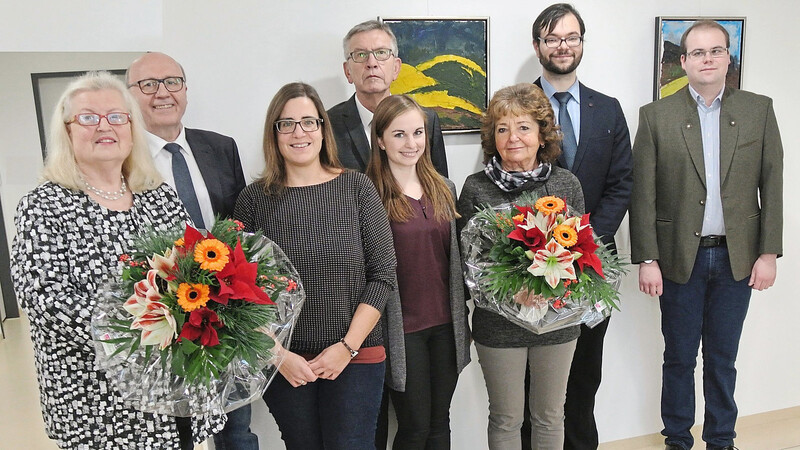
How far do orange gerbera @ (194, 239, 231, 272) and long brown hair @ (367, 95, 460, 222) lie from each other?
854 millimetres

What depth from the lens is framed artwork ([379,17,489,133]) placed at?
3.10 meters

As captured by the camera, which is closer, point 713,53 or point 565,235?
point 565,235

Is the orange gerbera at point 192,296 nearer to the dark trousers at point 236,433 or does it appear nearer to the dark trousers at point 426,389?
the dark trousers at point 426,389

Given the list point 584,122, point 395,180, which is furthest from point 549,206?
point 584,122

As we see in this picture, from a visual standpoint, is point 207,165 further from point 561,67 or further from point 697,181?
point 697,181

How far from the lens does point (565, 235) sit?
2.21m

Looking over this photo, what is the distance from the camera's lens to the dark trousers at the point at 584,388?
3.02m

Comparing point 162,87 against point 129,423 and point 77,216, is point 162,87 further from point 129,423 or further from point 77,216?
point 129,423

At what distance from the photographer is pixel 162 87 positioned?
2525 millimetres

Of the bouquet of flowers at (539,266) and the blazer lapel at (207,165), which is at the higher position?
the blazer lapel at (207,165)

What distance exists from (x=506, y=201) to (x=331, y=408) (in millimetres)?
1027

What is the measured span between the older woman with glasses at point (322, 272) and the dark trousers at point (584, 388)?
3.67ft

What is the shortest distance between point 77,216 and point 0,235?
0.83 m

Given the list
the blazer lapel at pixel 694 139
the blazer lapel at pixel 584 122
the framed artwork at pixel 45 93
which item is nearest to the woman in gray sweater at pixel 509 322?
the blazer lapel at pixel 584 122
